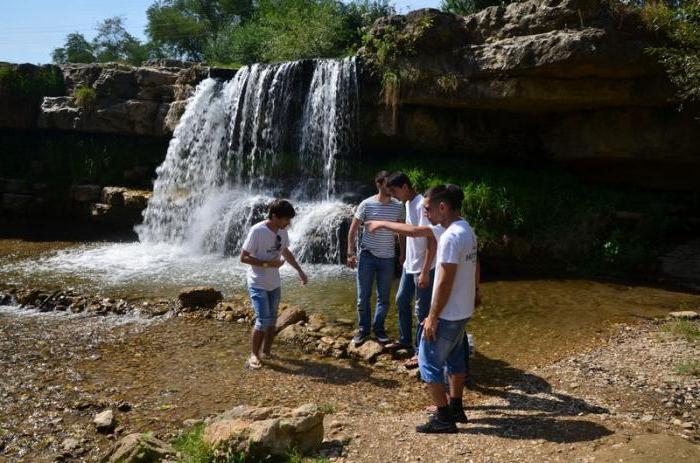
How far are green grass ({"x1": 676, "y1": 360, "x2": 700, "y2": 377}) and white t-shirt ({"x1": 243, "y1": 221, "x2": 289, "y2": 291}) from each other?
409 cm

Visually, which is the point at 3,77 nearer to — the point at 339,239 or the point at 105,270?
the point at 105,270

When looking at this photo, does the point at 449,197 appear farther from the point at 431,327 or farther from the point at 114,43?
the point at 114,43

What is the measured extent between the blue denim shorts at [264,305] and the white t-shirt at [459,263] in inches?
93.2

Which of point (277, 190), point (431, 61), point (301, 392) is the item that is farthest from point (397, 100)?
point (301, 392)

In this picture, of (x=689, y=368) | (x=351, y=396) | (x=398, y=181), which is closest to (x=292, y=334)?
(x=351, y=396)

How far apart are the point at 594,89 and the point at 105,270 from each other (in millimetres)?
10861

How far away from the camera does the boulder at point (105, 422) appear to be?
185 inches

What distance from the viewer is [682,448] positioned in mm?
3594

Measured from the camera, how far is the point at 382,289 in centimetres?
628

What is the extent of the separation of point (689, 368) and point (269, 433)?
424 cm

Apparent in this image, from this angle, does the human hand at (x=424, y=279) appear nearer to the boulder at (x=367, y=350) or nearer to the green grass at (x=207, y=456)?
the boulder at (x=367, y=350)

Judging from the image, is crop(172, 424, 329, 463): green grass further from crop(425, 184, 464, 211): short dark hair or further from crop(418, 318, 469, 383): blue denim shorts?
crop(425, 184, 464, 211): short dark hair

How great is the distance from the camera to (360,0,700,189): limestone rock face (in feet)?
38.2

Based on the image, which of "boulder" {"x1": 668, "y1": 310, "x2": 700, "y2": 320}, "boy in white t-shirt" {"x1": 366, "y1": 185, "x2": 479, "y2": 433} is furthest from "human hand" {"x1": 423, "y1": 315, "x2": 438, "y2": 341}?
"boulder" {"x1": 668, "y1": 310, "x2": 700, "y2": 320}
